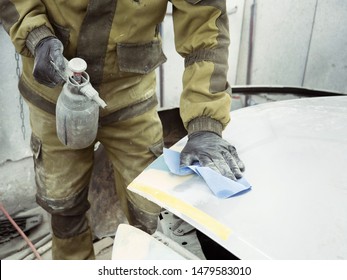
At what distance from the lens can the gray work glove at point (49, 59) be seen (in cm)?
134

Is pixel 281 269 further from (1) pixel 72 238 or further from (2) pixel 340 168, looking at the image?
(1) pixel 72 238

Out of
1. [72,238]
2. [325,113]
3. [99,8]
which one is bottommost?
[72,238]

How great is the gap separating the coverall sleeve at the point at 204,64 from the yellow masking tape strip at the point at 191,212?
0.37 m

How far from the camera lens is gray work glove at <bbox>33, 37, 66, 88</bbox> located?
1.34 metres

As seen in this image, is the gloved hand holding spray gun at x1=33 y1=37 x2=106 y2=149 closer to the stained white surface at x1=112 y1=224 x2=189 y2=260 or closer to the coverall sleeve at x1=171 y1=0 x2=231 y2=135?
the coverall sleeve at x1=171 y1=0 x2=231 y2=135

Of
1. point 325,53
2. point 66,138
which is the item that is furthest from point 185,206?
point 325,53

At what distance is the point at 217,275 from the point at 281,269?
14cm

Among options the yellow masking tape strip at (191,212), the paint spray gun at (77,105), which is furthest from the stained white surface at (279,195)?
the paint spray gun at (77,105)

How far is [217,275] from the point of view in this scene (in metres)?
0.86

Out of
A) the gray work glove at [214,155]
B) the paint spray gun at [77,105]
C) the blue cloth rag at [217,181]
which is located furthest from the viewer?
the paint spray gun at [77,105]

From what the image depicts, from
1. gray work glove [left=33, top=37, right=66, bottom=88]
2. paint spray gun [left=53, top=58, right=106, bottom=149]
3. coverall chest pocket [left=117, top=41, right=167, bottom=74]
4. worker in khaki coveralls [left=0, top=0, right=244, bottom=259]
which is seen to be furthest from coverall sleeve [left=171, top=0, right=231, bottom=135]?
gray work glove [left=33, top=37, right=66, bottom=88]

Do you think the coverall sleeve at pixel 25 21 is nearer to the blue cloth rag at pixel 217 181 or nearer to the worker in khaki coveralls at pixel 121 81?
the worker in khaki coveralls at pixel 121 81

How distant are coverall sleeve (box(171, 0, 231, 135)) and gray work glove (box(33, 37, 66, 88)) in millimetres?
442

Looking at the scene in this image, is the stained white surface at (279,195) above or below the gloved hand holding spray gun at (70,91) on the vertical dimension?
below
